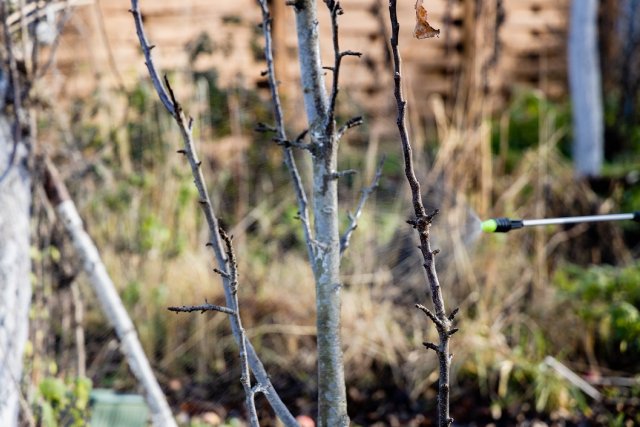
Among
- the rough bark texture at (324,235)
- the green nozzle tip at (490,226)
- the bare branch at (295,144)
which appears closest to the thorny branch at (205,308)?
the rough bark texture at (324,235)

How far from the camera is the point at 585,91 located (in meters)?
5.93

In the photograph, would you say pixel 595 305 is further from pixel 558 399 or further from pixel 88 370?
pixel 88 370

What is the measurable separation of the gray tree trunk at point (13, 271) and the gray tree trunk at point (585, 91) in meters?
4.44

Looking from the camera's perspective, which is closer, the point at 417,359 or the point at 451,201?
the point at 417,359

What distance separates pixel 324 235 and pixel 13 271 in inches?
47.7

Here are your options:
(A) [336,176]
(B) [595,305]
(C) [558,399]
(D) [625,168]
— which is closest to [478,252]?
(B) [595,305]

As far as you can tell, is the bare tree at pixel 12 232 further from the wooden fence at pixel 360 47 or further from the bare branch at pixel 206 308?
the wooden fence at pixel 360 47

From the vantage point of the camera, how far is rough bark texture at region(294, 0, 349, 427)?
1.59 meters

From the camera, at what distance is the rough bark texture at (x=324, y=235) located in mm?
1592

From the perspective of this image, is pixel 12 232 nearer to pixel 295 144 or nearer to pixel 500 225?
pixel 295 144

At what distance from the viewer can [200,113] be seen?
4.63 m

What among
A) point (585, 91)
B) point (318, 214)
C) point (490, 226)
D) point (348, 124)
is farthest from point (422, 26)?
point (585, 91)

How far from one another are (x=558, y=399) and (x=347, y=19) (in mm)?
5264

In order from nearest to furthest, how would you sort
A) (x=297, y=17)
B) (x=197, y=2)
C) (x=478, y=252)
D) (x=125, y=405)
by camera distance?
(x=297, y=17)
(x=125, y=405)
(x=478, y=252)
(x=197, y=2)
